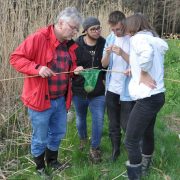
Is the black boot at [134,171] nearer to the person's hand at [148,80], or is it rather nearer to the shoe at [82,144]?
the person's hand at [148,80]

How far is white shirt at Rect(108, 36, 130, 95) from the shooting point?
12.4 feet

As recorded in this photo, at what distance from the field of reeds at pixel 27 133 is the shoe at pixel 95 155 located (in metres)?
0.06

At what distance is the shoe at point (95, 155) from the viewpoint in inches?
163

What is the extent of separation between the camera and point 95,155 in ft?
13.7

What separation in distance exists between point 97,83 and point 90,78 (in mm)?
180

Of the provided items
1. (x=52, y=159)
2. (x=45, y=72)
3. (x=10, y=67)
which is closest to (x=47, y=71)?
(x=45, y=72)

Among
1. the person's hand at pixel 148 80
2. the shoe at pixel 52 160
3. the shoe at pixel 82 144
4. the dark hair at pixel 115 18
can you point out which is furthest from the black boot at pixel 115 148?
the dark hair at pixel 115 18

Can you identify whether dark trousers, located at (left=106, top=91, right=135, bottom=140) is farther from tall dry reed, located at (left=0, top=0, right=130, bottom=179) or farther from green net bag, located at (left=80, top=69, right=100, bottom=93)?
tall dry reed, located at (left=0, top=0, right=130, bottom=179)

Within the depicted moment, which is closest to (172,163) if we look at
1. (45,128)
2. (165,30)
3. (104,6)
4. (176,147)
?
(176,147)

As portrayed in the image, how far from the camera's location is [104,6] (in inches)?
345

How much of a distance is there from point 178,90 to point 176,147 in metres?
2.48

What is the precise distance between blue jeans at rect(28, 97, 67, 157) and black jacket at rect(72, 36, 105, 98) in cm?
45

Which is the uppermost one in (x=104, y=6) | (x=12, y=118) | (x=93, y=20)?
(x=104, y=6)

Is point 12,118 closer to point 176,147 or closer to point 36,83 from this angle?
point 36,83
